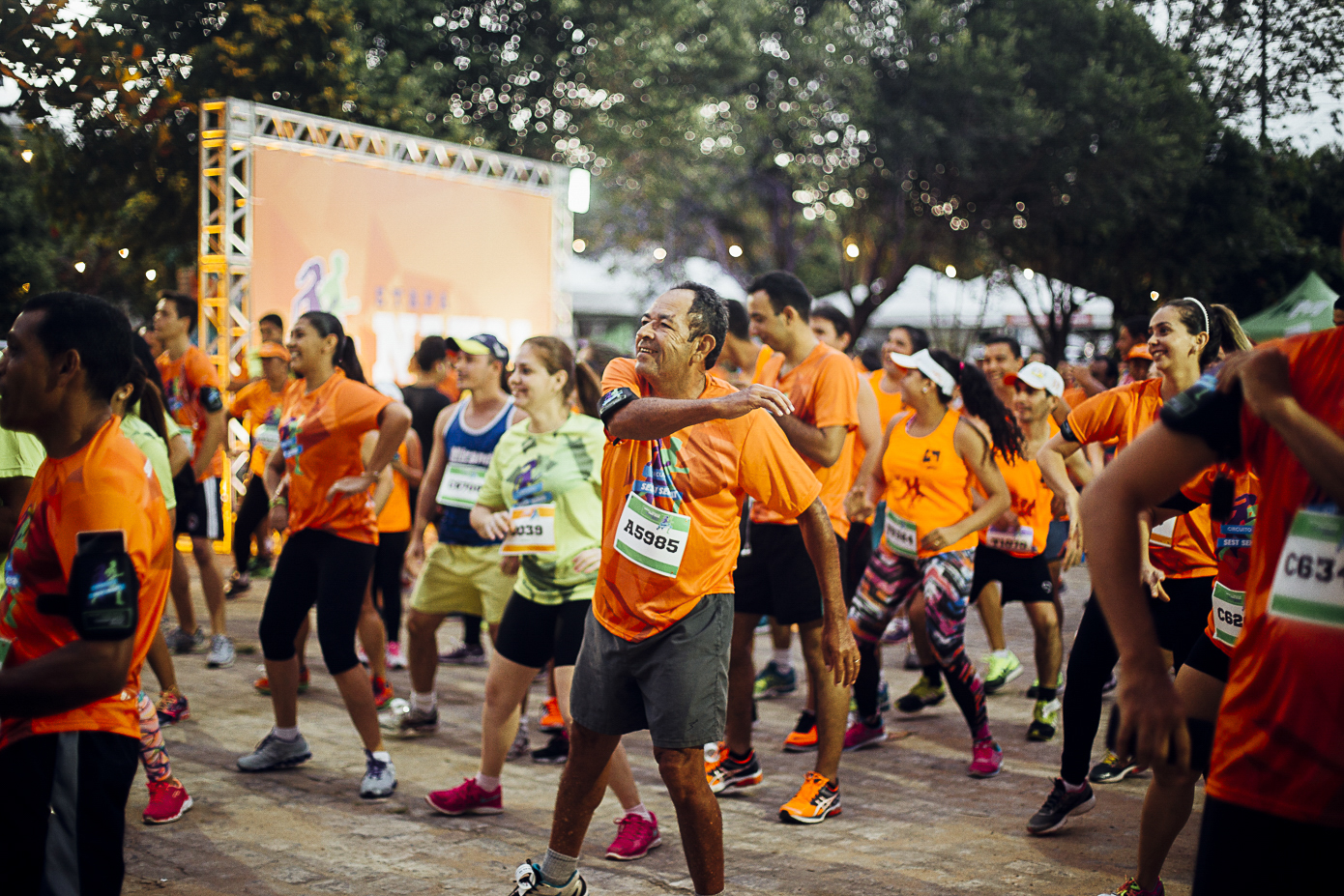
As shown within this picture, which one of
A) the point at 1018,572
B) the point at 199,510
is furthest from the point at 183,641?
the point at 1018,572

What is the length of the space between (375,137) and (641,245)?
1814cm

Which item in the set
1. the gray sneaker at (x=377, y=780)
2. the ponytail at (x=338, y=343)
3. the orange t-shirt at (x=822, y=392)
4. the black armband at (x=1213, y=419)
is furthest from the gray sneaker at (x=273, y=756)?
the black armband at (x=1213, y=419)

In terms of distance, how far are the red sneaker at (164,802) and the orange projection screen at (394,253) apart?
851 cm

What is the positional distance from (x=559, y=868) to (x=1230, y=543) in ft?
7.83

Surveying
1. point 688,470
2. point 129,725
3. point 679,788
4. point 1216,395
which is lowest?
point 679,788

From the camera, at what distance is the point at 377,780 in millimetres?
4984

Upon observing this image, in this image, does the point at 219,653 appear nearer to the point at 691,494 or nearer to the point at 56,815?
the point at 691,494

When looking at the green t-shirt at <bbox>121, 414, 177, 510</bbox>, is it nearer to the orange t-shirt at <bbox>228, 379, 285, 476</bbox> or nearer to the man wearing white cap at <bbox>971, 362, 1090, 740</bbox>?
the orange t-shirt at <bbox>228, 379, 285, 476</bbox>

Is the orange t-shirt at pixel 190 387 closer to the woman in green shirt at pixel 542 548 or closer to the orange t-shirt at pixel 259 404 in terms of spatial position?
the orange t-shirt at pixel 259 404

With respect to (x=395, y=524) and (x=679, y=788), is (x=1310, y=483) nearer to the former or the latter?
(x=679, y=788)

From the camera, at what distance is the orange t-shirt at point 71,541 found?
7.38ft

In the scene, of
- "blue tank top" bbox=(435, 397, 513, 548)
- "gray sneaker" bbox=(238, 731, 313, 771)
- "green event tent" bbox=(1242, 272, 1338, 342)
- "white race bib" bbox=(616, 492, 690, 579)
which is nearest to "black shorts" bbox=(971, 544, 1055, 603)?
"blue tank top" bbox=(435, 397, 513, 548)

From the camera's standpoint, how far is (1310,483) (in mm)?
1829

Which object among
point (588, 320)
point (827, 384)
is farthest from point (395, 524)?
point (588, 320)
